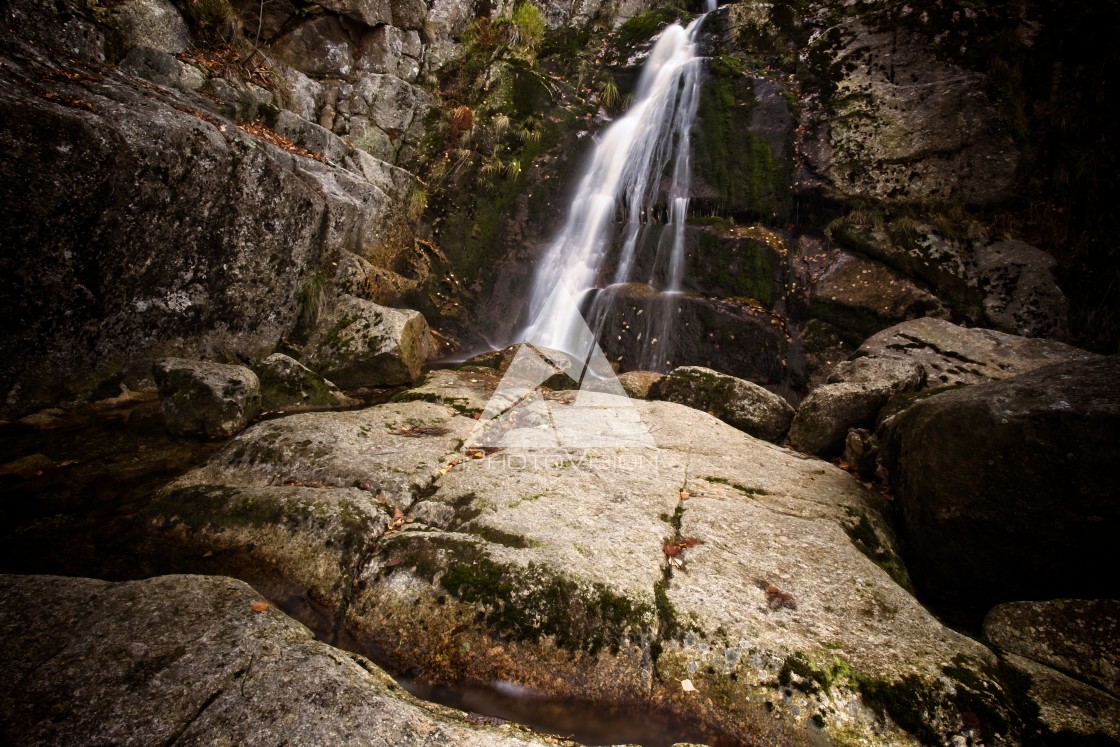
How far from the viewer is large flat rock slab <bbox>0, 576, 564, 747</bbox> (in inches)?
62.7

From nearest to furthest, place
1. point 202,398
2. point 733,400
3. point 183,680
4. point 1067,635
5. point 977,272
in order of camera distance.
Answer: point 183,680 < point 1067,635 < point 202,398 < point 733,400 < point 977,272

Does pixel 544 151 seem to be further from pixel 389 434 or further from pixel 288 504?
pixel 288 504

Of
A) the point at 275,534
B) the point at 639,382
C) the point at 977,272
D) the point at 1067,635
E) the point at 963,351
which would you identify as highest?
the point at 977,272

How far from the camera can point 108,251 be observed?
489cm

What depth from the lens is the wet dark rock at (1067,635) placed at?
2338 mm

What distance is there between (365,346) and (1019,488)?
7.13 m

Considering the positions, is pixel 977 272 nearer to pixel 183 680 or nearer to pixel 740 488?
pixel 740 488

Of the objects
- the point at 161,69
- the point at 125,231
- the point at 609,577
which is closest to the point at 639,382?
the point at 609,577

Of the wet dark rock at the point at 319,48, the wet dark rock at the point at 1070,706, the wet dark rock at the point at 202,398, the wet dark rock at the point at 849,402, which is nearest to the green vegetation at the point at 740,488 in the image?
the wet dark rock at the point at 1070,706

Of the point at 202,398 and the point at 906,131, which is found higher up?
the point at 906,131

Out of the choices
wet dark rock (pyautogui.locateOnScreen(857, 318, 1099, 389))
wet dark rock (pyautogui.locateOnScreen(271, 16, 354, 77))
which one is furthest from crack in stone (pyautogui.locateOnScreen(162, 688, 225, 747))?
wet dark rock (pyautogui.locateOnScreen(271, 16, 354, 77))

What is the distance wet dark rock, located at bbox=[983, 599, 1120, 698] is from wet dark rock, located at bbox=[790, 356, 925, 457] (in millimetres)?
2809

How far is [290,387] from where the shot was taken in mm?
5504

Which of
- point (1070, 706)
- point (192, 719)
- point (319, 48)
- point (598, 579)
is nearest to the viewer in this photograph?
point (192, 719)
